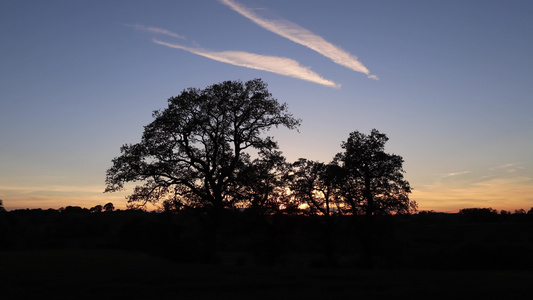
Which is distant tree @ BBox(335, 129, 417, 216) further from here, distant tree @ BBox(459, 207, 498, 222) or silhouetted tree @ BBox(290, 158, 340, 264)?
distant tree @ BBox(459, 207, 498, 222)

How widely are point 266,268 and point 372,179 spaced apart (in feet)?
49.2

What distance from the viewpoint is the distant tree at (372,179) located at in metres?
33.0

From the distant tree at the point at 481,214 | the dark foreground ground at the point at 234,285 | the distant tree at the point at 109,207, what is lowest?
the dark foreground ground at the point at 234,285

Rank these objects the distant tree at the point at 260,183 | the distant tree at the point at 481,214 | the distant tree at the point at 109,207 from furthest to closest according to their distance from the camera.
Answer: the distant tree at the point at 109,207, the distant tree at the point at 481,214, the distant tree at the point at 260,183

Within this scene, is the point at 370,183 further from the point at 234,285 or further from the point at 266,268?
the point at 234,285

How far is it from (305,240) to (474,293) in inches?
912

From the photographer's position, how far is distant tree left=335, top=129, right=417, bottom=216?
3300 cm

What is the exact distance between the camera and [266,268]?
75.7 ft

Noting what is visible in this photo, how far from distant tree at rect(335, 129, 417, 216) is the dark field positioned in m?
1.32

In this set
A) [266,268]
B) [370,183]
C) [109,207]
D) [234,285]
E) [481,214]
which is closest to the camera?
[234,285]

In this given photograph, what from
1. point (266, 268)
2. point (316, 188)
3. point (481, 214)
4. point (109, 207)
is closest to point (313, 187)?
point (316, 188)

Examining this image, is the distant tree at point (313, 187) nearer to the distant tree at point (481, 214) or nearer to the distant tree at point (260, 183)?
the distant tree at point (260, 183)

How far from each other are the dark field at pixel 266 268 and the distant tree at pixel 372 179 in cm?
132

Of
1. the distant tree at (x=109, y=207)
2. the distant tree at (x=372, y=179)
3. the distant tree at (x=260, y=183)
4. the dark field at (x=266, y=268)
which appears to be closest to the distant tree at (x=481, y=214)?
the dark field at (x=266, y=268)
